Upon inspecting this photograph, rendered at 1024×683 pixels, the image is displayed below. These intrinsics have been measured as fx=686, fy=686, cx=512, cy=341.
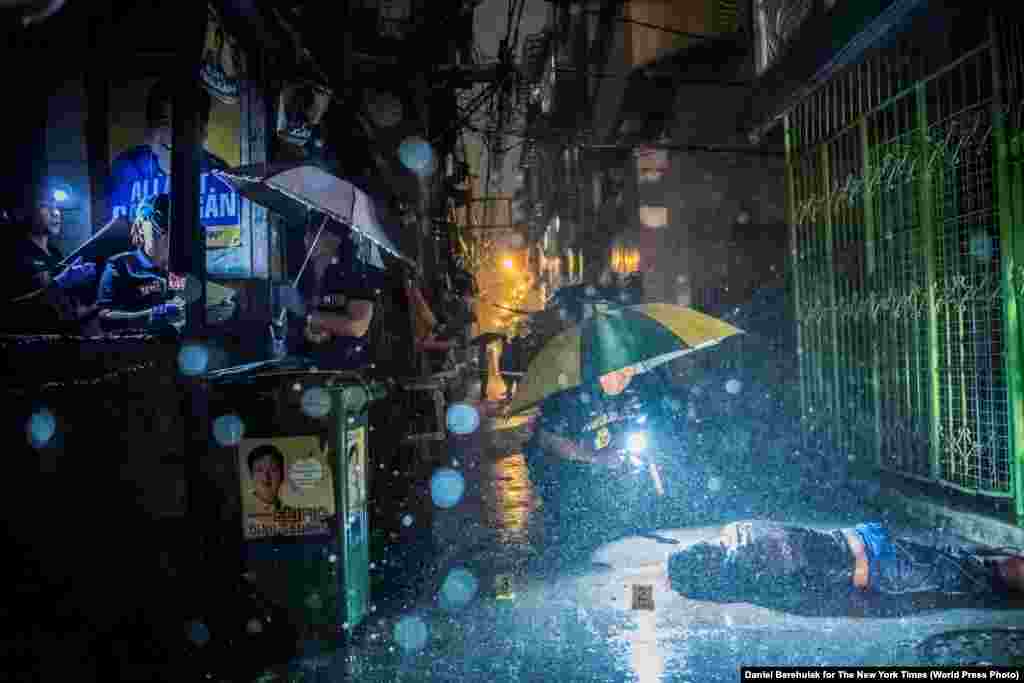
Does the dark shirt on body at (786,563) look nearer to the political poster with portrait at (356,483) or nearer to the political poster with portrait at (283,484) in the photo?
the political poster with portrait at (356,483)

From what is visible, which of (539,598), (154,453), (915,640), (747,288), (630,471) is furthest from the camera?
(747,288)

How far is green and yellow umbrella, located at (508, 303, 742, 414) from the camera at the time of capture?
6.06 m

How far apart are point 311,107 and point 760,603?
732 centimetres

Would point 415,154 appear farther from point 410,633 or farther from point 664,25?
point 410,633

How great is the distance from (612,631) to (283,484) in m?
2.26

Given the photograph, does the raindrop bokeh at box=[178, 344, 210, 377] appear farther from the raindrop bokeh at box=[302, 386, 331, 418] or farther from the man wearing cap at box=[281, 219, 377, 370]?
the man wearing cap at box=[281, 219, 377, 370]

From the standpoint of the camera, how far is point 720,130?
1677 cm

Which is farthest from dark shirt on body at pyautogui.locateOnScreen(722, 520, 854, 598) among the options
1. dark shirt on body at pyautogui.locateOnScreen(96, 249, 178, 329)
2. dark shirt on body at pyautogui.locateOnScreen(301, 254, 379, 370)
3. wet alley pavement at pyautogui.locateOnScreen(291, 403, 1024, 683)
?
dark shirt on body at pyautogui.locateOnScreen(96, 249, 178, 329)

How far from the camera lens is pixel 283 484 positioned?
414cm

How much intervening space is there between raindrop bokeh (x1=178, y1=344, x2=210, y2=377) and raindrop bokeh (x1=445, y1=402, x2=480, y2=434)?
12342 mm

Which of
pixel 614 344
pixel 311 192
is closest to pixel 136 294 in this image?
pixel 311 192

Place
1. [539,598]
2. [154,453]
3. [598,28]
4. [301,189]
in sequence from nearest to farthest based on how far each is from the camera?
[154,453] → [539,598] → [301,189] → [598,28]

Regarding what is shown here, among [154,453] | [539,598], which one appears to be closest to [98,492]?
[154,453]

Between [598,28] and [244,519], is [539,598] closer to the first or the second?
[244,519]
